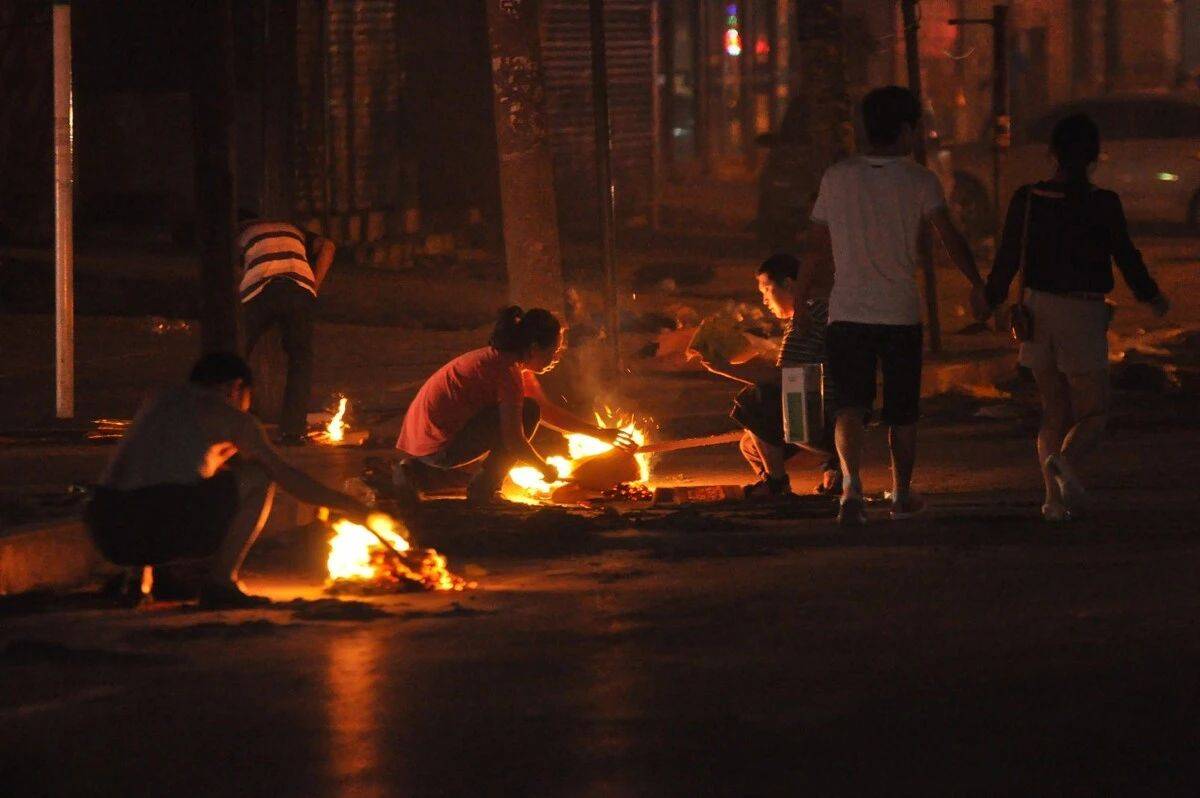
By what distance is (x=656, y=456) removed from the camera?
1296cm

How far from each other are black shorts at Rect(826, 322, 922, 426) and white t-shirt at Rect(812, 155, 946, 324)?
62 millimetres

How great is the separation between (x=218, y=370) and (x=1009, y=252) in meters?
3.51

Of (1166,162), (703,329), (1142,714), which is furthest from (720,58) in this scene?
(1142,714)

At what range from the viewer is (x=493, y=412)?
10898 mm

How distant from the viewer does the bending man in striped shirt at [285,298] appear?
12.9 meters

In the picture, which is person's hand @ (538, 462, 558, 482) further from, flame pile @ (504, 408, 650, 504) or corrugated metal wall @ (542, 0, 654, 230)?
corrugated metal wall @ (542, 0, 654, 230)

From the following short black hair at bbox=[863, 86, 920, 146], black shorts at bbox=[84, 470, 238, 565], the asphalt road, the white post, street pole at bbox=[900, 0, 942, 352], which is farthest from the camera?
street pole at bbox=[900, 0, 942, 352]

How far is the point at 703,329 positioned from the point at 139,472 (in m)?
6.09

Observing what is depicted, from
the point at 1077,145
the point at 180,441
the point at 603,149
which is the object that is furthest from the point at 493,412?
the point at 603,149

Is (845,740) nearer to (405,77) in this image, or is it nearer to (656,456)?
(656,456)

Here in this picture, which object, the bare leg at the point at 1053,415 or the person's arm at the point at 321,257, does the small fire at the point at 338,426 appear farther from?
the bare leg at the point at 1053,415

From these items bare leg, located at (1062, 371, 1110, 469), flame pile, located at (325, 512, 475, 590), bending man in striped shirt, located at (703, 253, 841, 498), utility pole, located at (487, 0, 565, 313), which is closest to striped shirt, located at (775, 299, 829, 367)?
bending man in striped shirt, located at (703, 253, 841, 498)

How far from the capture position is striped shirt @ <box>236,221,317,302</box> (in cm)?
1290

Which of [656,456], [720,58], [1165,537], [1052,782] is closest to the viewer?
[1052,782]
